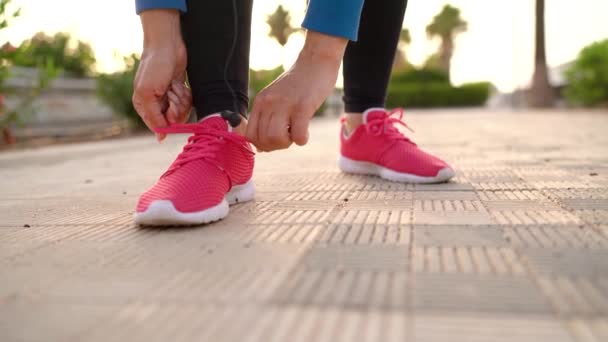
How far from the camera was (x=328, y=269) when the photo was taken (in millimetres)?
698

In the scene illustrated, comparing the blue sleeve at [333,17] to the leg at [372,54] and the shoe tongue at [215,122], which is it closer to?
the shoe tongue at [215,122]

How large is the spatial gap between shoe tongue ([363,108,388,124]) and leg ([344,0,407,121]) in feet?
0.05

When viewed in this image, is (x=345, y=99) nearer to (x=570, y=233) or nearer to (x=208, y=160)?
(x=208, y=160)

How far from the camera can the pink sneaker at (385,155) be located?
4.75 ft

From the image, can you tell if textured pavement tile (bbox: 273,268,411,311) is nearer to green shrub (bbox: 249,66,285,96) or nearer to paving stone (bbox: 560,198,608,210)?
paving stone (bbox: 560,198,608,210)

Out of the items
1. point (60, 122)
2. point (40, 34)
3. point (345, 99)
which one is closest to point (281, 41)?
point (40, 34)

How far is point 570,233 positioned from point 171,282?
0.63 metres

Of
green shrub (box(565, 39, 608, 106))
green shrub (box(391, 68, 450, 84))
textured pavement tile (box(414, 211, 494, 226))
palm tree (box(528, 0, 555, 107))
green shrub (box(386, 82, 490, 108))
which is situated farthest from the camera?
green shrub (box(391, 68, 450, 84))

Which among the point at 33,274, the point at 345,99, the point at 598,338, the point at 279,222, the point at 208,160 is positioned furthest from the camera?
→ the point at 345,99

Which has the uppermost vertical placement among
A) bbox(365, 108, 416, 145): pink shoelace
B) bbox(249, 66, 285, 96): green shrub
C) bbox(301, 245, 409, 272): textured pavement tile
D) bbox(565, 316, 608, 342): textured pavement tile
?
bbox(249, 66, 285, 96): green shrub

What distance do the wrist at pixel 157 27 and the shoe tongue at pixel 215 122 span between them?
0.19 m

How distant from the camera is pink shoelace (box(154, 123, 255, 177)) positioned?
112 cm

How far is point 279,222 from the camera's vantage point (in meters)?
1.01

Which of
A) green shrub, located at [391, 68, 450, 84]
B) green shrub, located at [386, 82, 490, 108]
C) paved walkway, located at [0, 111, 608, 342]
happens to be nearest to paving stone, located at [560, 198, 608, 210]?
paved walkway, located at [0, 111, 608, 342]
